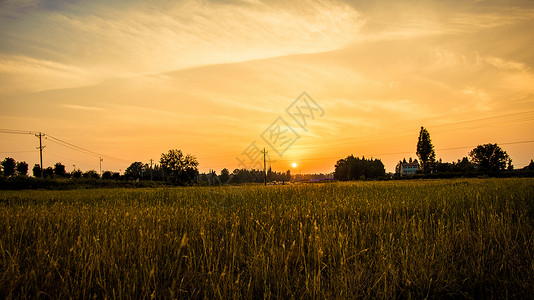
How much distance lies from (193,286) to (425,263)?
2153 mm

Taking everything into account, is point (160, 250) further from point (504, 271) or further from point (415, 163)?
point (415, 163)

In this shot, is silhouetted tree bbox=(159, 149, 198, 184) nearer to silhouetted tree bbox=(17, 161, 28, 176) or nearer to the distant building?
silhouetted tree bbox=(17, 161, 28, 176)

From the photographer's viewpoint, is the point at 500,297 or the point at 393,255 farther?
the point at 393,255

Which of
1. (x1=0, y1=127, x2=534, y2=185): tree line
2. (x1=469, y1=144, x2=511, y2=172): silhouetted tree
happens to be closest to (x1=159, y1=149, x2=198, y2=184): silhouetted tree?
(x1=0, y1=127, x2=534, y2=185): tree line

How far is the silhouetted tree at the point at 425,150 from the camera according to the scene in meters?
70.7

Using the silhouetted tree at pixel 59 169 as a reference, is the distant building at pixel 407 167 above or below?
below

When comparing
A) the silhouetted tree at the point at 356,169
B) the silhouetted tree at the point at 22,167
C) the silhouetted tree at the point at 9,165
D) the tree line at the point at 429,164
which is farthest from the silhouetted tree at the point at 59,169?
the silhouetted tree at the point at 356,169

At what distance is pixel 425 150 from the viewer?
234ft

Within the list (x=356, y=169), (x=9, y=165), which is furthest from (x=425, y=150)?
(x=9, y=165)

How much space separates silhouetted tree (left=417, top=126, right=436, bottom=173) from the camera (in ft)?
232

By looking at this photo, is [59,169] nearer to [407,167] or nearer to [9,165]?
[9,165]

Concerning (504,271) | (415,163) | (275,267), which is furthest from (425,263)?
(415,163)

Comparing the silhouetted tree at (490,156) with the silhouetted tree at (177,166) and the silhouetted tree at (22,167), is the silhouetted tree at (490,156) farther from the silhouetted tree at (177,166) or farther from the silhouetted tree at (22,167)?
the silhouetted tree at (22,167)

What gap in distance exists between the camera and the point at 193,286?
2148 mm
